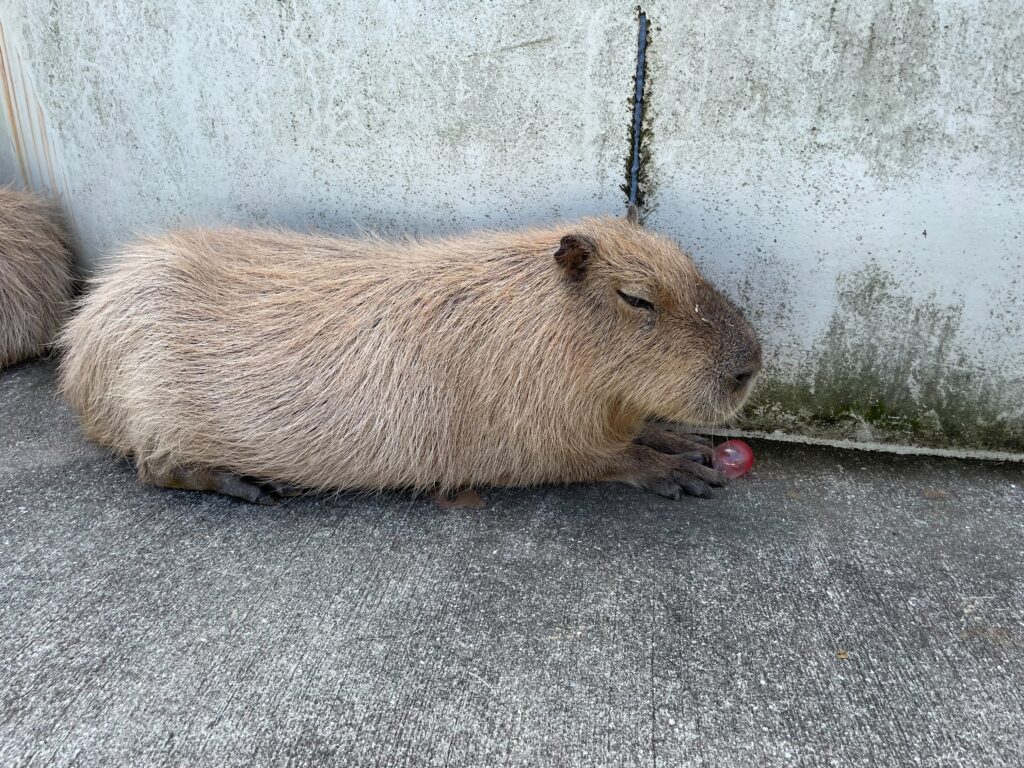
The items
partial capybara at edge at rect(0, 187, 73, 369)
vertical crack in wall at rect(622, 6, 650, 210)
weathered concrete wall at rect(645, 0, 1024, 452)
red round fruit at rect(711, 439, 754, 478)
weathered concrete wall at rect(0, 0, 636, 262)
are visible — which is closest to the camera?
weathered concrete wall at rect(645, 0, 1024, 452)

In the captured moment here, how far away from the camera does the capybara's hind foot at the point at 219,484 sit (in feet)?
9.09

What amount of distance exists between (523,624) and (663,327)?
1.10 metres

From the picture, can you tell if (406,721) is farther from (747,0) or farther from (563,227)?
(747,0)

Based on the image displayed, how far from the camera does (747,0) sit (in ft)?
8.33

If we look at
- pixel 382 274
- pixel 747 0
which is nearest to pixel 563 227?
pixel 382 274

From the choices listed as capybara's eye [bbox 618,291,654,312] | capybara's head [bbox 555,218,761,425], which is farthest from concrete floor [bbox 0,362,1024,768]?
capybara's eye [bbox 618,291,654,312]

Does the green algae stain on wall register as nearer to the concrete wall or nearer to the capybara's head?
the concrete wall

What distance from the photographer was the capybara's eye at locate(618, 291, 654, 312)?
8.30 feet

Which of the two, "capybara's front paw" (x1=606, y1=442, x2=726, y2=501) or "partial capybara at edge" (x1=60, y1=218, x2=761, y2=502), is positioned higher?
"partial capybara at edge" (x1=60, y1=218, x2=761, y2=502)

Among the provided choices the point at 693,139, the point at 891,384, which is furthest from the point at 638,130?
the point at 891,384

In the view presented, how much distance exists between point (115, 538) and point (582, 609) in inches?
64.9

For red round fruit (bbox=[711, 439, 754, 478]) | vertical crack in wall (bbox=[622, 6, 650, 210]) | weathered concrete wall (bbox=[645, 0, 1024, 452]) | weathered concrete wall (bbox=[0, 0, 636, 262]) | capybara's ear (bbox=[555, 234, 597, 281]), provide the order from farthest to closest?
red round fruit (bbox=[711, 439, 754, 478])
weathered concrete wall (bbox=[0, 0, 636, 262])
vertical crack in wall (bbox=[622, 6, 650, 210])
weathered concrete wall (bbox=[645, 0, 1024, 452])
capybara's ear (bbox=[555, 234, 597, 281])

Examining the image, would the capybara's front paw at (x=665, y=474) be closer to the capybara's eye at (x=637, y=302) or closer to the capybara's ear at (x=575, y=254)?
the capybara's eye at (x=637, y=302)

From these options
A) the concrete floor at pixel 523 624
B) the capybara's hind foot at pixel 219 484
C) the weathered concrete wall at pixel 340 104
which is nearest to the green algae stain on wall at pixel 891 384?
the concrete floor at pixel 523 624
